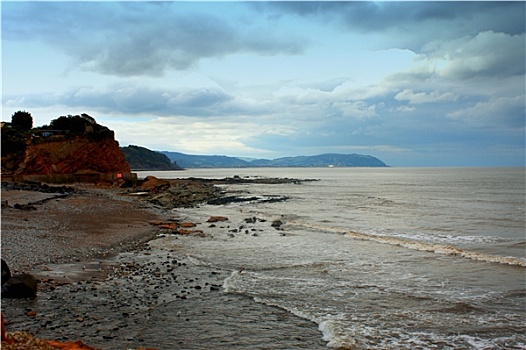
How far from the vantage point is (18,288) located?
9.97m

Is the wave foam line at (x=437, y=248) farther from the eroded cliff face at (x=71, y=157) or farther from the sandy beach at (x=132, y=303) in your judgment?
the eroded cliff face at (x=71, y=157)

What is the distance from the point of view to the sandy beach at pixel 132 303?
329 inches

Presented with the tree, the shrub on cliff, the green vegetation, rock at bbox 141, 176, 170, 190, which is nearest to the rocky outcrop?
rock at bbox 141, 176, 170, 190

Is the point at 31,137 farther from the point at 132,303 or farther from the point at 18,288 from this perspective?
the point at 132,303

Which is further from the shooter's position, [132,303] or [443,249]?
[443,249]

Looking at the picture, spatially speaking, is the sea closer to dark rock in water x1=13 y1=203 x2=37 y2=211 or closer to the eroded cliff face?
dark rock in water x1=13 y1=203 x2=37 y2=211

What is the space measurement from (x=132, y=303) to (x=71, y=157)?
61638mm

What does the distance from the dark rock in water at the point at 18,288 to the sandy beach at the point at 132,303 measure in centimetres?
20

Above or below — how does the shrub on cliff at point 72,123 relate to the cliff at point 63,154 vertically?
above

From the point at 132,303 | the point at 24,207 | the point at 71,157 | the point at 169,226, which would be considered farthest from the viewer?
the point at 71,157

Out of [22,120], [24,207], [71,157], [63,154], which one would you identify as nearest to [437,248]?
[24,207]

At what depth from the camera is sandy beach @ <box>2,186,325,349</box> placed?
835 centimetres

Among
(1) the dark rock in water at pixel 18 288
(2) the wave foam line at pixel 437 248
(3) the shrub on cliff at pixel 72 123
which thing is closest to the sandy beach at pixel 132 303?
(1) the dark rock in water at pixel 18 288

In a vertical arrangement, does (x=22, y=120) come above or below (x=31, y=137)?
above
